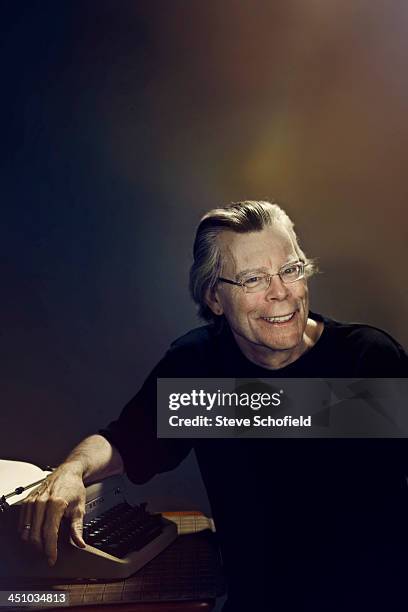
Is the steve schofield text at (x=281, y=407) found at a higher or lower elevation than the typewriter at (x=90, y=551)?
higher

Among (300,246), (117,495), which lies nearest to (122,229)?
(300,246)

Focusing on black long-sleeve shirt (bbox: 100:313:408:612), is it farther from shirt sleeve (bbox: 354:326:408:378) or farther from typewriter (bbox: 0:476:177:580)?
typewriter (bbox: 0:476:177:580)

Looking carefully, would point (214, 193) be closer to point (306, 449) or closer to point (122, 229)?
point (122, 229)

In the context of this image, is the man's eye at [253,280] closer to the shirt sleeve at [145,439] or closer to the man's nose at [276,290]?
the man's nose at [276,290]

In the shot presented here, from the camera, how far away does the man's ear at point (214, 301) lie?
4.48 ft

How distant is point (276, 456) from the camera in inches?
52.5

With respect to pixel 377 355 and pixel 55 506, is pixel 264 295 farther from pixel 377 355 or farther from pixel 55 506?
pixel 55 506

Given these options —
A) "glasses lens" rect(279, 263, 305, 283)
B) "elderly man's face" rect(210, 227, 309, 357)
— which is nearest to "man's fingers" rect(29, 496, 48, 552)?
"elderly man's face" rect(210, 227, 309, 357)

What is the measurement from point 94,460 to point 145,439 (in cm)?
13

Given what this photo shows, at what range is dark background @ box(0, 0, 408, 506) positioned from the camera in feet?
4.64

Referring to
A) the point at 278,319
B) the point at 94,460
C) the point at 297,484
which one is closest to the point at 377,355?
the point at 278,319

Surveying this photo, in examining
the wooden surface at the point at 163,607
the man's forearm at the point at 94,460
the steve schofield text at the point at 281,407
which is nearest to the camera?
the wooden surface at the point at 163,607

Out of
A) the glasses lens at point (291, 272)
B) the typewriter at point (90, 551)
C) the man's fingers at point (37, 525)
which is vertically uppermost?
the glasses lens at point (291, 272)

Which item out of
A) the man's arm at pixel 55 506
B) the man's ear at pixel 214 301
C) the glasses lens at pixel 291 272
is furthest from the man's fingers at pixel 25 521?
Result: the glasses lens at pixel 291 272
